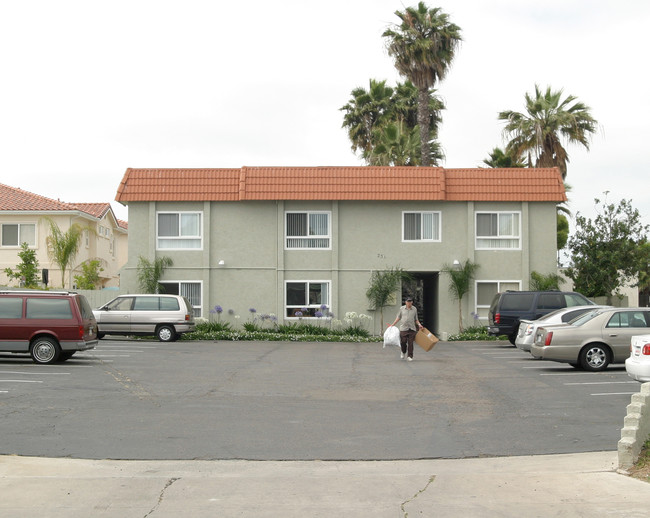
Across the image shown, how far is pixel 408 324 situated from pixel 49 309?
8.93m

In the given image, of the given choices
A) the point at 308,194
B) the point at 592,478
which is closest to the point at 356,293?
the point at 308,194

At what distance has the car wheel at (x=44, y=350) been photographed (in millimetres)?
A: 20125

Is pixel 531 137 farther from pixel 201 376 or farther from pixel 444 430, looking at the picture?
pixel 444 430

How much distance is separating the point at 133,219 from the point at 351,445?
23652 mm

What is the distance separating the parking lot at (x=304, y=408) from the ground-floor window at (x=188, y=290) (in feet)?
33.5

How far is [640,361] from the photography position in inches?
552

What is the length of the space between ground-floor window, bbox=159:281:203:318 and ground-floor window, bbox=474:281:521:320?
1082cm

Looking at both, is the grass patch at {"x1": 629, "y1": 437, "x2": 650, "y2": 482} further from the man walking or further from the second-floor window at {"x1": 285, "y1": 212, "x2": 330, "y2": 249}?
the second-floor window at {"x1": 285, "y1": 212, "x2": 330, "y2": 249}

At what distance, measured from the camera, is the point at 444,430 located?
1184cm

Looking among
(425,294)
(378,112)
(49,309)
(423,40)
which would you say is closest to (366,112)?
(378,112)

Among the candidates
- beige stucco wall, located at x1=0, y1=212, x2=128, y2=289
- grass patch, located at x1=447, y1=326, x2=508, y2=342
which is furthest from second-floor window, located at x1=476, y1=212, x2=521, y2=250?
beige stucco wall, located at x1=0, y1=212, x2=128, y2=289

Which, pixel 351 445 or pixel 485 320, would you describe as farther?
pixel 485 320

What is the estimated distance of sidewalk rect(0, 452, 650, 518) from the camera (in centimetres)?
761

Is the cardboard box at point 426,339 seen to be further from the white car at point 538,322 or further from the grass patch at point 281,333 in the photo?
the grass patch at point 281,333
